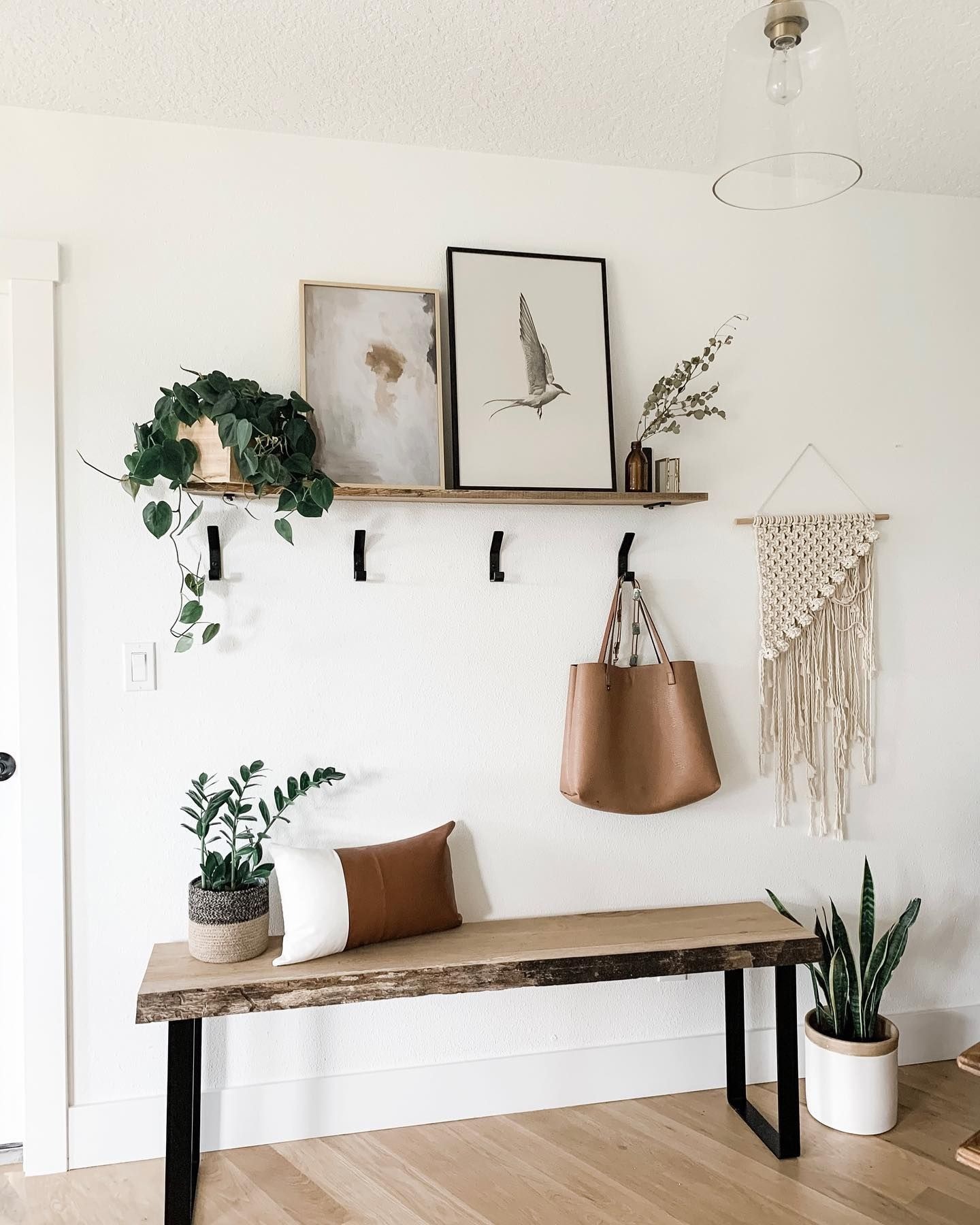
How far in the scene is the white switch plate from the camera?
2285mm

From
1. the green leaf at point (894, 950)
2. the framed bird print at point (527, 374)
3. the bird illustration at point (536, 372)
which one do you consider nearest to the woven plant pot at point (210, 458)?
the framed bird print at point (527, 374)

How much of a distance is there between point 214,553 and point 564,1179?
1.59m

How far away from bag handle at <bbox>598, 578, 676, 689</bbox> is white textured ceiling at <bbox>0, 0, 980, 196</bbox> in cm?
110

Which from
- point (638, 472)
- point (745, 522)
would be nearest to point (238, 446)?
point (638, 472)

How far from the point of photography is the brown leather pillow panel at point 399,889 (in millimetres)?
2172

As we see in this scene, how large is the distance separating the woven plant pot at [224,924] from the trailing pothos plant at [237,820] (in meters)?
0.03

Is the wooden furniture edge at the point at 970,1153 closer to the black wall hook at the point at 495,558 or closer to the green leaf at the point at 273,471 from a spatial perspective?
the black wall hook at the point at 495,558

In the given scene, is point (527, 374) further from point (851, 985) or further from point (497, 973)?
point (851, 985)

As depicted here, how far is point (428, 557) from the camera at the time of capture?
2461 millimetres

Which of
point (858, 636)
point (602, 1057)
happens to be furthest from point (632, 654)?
point (602, 1057)

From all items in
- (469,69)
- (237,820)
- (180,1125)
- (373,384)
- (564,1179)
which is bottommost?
(564,1179)

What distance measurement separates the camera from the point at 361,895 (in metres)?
2.17

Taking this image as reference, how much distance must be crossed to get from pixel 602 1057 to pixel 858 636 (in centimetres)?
129

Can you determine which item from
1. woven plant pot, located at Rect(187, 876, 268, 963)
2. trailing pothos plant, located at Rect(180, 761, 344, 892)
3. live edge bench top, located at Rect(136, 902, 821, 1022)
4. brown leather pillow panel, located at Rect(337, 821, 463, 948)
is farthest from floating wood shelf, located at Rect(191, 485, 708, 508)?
live edge bench top, located at Rect(136, 902, 821, 1022)
